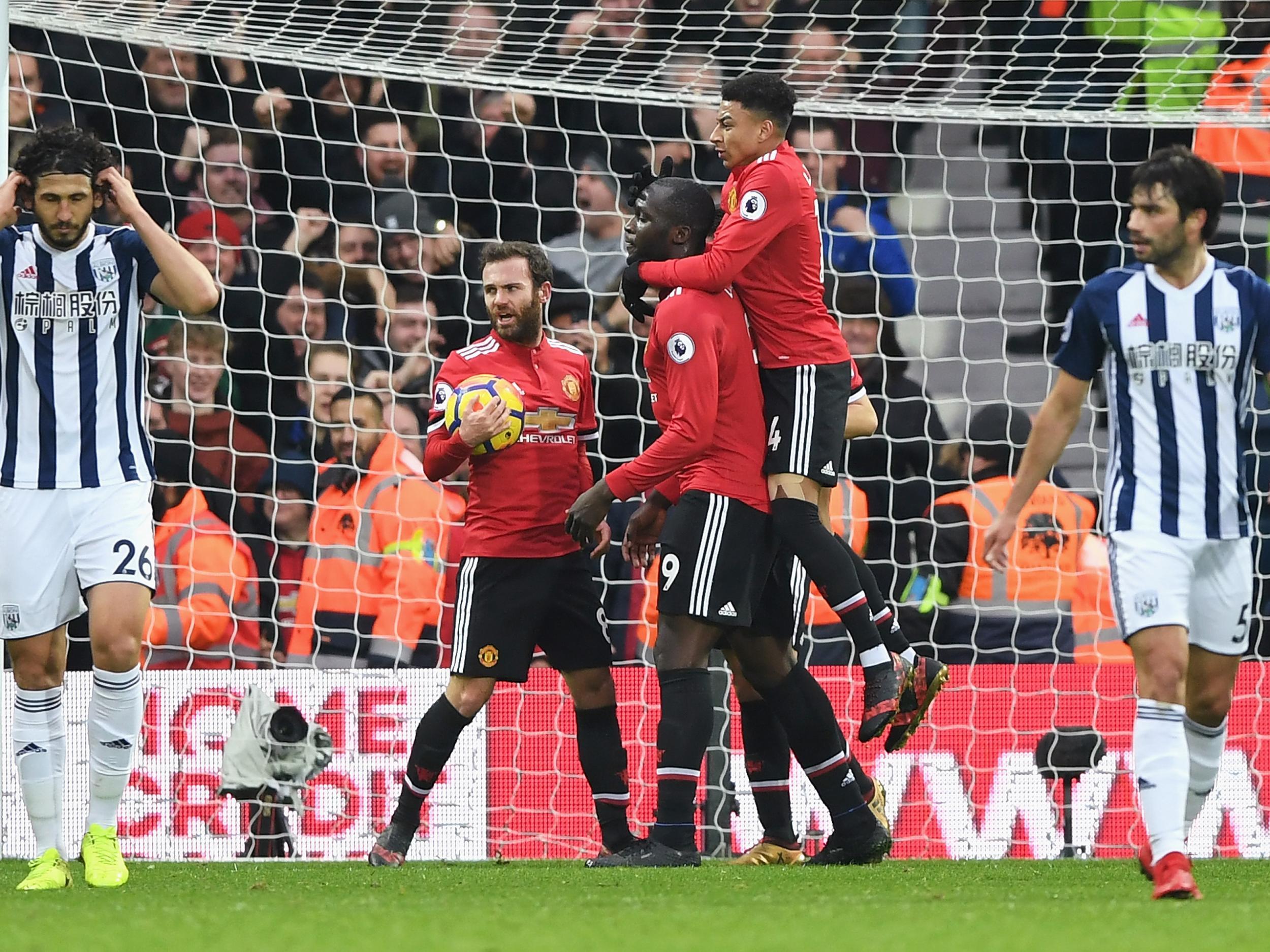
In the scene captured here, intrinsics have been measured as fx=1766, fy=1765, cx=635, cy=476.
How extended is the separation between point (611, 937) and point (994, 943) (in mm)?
716

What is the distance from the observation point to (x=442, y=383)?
18.4 ft

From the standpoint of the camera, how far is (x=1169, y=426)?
165 inches

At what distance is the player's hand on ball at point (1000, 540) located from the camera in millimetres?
4234

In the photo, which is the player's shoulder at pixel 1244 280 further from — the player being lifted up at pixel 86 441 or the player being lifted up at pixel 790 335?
the player being lifted up at pixel 86 441

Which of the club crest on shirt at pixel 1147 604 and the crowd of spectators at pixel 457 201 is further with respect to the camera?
the crowd of spectators at pixel 457 201

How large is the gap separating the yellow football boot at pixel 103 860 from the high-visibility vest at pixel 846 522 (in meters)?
3.72

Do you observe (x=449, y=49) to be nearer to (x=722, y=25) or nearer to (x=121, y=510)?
(x=722, y=25)

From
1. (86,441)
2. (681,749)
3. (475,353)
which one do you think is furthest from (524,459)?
(86,441)

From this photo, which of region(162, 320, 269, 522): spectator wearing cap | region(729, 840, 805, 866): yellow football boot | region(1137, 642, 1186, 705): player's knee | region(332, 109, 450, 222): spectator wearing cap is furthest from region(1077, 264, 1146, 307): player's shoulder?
region(332, 109, 450, 222): spectator wearing cap

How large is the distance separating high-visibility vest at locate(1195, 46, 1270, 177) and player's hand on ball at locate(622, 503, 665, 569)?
159 inches

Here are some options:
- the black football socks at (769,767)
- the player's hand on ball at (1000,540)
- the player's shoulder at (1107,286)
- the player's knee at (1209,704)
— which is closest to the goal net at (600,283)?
the black football socks at (769,767)

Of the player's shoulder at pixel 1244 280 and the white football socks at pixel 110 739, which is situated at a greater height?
the player's shoulder at pixel 1244 280

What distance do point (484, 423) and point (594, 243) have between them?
349cm

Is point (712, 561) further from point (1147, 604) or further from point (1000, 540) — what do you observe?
point (1147, 604)
